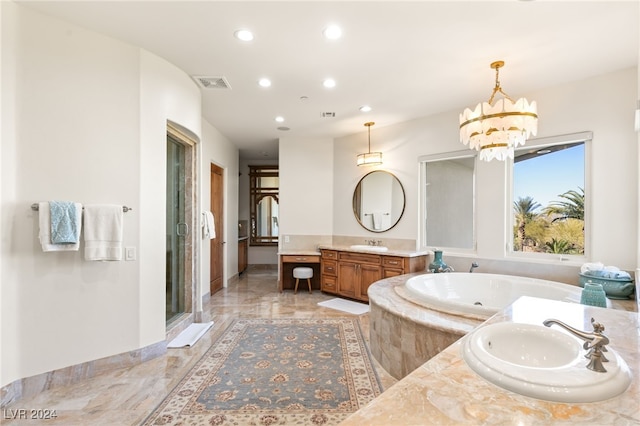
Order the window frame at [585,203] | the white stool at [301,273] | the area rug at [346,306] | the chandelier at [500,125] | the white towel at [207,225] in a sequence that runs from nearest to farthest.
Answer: the chandelier at [500,125] → the window frame at [585,203] → the area rug at [346,306] → the white towel at [207,225] → the white stool at [301,273]

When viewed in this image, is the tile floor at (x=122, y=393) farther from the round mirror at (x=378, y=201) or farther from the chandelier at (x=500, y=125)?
the chandelier at (x=500, y=125)

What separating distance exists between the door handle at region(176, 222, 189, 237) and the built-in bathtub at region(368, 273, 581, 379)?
2.28 m

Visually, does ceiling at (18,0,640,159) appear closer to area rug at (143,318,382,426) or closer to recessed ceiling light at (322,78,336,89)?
recessed ceiling light at (322,78,336,89)

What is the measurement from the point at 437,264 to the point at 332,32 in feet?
9.78

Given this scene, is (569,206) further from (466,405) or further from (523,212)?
(466,405)

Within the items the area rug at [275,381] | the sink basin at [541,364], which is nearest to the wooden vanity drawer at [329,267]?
the area rug at [275,381]

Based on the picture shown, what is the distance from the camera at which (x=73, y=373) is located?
241 cm

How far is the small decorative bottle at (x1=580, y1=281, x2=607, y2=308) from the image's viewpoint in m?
2.10

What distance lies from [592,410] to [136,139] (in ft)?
10.7

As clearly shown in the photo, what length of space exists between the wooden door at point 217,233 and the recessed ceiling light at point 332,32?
332 cm

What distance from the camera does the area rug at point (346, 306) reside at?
429 centimetres

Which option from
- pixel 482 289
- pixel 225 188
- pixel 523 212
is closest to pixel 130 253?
pixel 225 188

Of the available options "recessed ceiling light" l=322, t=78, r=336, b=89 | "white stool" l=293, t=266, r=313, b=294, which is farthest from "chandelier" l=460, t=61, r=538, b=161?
"white stool" l=293, t=266, r=313, b=294

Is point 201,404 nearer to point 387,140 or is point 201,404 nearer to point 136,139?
point 136,139
